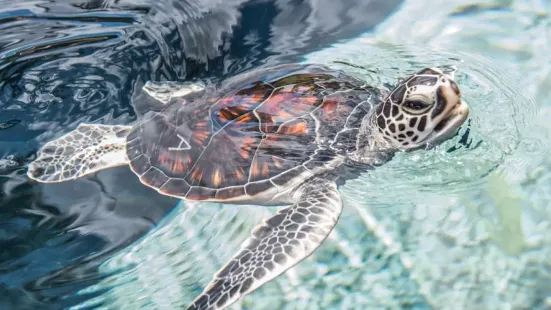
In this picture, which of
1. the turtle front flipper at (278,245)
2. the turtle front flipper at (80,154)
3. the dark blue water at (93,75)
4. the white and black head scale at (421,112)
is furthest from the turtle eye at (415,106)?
the turtle front flipper at (80,154)

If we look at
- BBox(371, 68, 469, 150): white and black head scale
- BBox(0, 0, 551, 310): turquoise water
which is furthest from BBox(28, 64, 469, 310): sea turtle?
BBox(0, 0, 551, 310): turquoise water

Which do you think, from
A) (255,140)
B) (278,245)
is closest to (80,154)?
(255,140)

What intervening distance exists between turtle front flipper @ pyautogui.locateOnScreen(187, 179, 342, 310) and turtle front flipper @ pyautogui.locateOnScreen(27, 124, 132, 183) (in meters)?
1.30

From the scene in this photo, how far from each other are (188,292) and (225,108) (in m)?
1.15

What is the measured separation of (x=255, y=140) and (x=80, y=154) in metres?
1.39

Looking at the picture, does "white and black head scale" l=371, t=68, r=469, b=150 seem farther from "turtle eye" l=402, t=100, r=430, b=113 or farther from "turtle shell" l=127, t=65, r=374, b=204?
"turtle shell" l=127, t=65, r=374, b=204

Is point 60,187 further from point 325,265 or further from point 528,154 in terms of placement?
point 528,154

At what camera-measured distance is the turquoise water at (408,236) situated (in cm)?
275

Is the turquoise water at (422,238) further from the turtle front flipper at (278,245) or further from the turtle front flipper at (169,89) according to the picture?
the turtle front flipper at (169,89)

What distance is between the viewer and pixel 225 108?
10.5ft

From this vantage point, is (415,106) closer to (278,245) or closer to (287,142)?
(287,142)

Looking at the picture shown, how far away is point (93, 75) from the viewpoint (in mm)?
4020

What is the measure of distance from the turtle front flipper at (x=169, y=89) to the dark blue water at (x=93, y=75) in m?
0.19

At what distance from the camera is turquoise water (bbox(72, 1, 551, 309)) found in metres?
2.73
